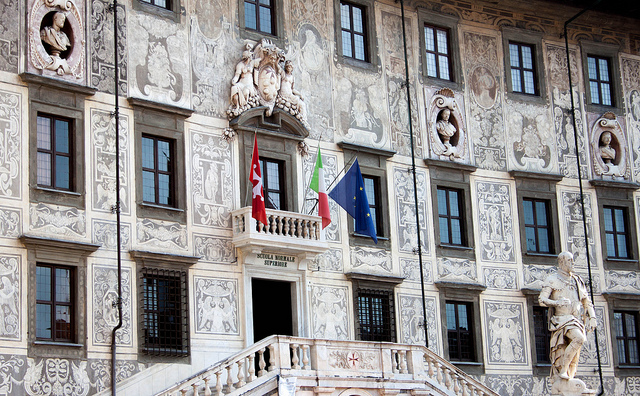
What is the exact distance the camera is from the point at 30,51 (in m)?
25.8

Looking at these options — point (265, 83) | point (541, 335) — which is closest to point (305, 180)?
point (265, 83)

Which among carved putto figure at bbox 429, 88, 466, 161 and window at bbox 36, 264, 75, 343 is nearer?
window at bbox 36, 264, 75, 343

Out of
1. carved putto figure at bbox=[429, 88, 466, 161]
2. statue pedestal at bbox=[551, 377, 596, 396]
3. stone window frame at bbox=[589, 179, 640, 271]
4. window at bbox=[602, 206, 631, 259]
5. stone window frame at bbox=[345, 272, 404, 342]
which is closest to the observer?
statue pedestal at bbox=[551, 377, 596, 396]

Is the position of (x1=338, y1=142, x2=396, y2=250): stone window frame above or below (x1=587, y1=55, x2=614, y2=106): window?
below

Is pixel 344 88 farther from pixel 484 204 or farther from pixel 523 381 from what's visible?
pixel 523 381

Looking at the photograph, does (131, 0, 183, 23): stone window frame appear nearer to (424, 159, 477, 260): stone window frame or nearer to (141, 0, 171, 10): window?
(141, 0, 171, 10): window

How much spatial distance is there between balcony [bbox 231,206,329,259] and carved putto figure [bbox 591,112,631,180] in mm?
11294

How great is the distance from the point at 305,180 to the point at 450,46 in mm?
7167

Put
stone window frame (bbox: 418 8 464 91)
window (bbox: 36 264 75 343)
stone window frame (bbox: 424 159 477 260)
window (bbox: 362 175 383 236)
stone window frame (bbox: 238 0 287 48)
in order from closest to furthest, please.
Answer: window (bbox: 36 264 75 343) < stone window frame (bbox: 238 0 287 48) < window (bbox: 362 175 383 236) < stone window frame (bbox: 424 159 477 260) < stone window frame (bbox: 418 8 464 91)

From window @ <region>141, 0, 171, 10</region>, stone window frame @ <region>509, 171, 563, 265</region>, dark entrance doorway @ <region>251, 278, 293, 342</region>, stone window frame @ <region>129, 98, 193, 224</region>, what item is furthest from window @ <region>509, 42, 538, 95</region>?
stone window frame @ <region>129, 98, 193, 224</region>

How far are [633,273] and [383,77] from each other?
1018 cm

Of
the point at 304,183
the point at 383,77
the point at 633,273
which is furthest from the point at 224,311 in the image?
the point at 633,273

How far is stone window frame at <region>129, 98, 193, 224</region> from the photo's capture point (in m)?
27.2

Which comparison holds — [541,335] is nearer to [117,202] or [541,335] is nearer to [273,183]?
[273,183]
